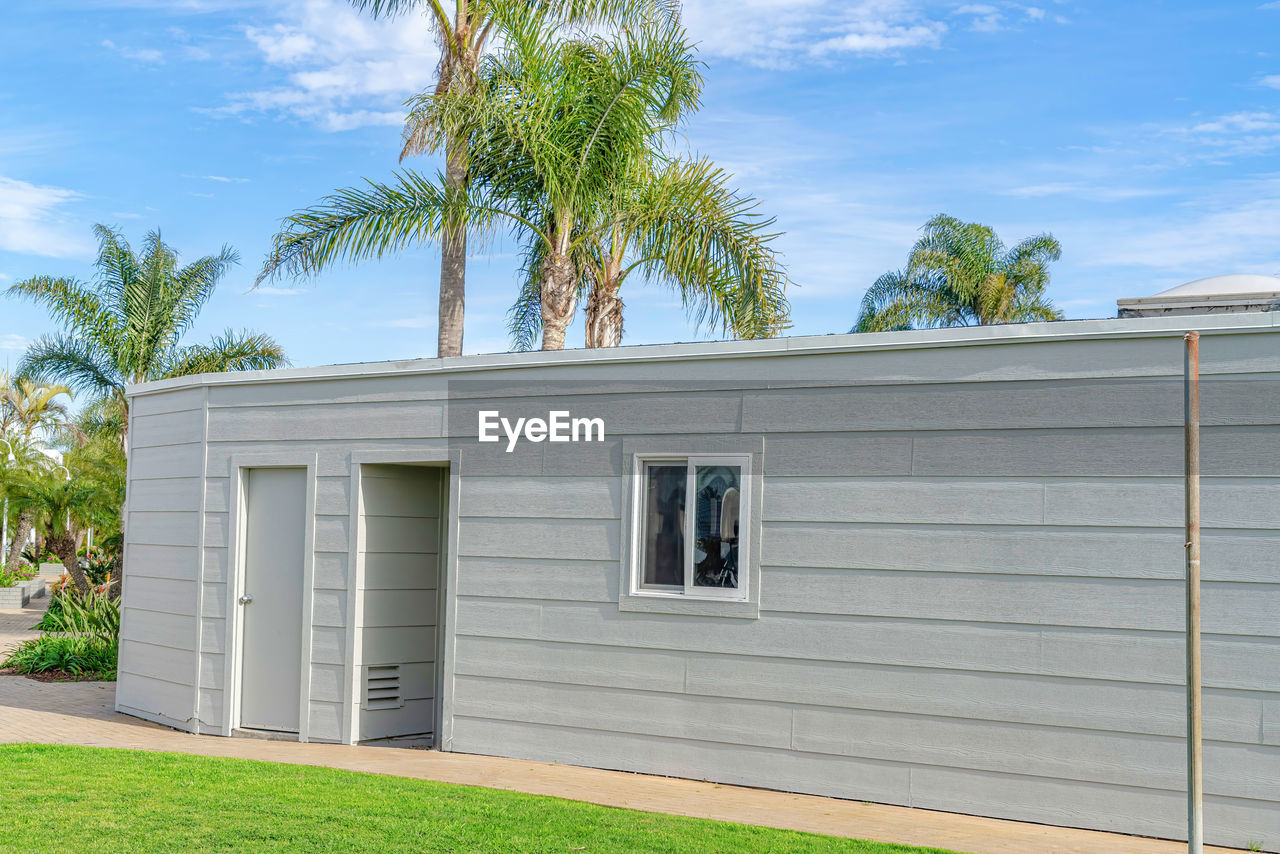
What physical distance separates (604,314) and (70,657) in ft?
24.8

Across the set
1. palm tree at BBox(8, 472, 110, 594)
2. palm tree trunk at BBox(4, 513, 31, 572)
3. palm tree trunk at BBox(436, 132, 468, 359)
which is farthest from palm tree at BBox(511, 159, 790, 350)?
palm tree trunk at BBox(4, 513, 31, 572)

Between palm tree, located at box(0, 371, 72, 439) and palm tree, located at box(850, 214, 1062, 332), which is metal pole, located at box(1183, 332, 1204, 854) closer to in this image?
palm tree, located at box(850, 214, 1062, 332)

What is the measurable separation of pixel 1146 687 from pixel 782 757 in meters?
2.19

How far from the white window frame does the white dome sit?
3.07 meters

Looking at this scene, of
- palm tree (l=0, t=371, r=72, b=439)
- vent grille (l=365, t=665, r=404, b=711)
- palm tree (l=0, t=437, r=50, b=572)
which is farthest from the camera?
palm tree (l=0, t=371, r=72, b=439)

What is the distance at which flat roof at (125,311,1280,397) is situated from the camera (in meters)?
6.21

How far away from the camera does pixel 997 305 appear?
28188 millimetres

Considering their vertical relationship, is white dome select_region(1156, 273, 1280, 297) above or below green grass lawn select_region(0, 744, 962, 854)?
above

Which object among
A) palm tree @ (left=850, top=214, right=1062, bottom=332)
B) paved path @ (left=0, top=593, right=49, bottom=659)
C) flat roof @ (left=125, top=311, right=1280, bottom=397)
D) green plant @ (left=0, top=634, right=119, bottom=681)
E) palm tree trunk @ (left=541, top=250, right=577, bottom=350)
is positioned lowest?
paved path @ (left=0, top=593, right=49, bottom=659)

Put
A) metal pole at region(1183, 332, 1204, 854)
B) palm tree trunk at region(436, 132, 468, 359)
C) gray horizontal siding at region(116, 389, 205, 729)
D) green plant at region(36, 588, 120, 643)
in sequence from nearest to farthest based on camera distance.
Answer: metal pole at region(1183, 332, 1204, 854)
gray horizontal siding at region(116, 389, 205, 729)
palm tree trunk at region(436, 132, 468, 359)
green plant at region(36, 588, 120, 643)

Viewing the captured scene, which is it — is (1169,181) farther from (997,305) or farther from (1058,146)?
(997,305)

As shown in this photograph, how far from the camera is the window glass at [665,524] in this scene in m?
7.66

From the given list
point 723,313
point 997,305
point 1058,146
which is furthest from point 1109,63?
point 997,305

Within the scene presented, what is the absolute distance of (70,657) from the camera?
1368 centimetres
